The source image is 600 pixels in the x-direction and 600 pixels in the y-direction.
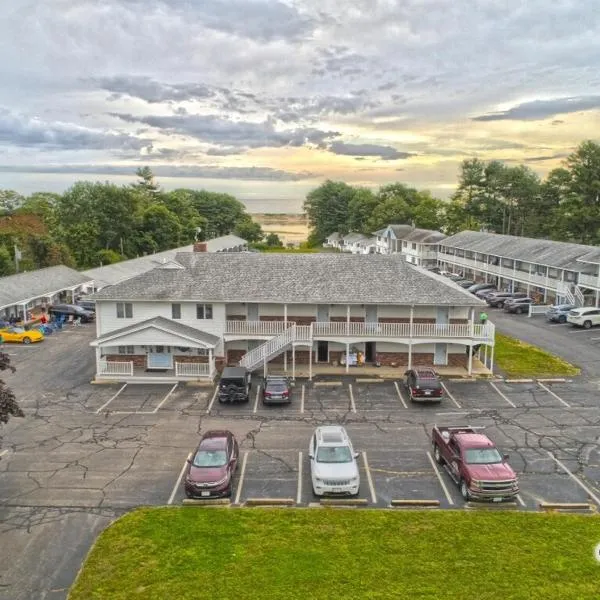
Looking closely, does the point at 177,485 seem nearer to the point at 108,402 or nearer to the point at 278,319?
the point at 108,402

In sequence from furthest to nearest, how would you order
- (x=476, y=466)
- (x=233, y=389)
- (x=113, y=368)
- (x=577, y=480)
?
1. (x=113, y=368)
2. (x=233, y=389)
3. (x=577, y=480)
4. (x=476, y=466)

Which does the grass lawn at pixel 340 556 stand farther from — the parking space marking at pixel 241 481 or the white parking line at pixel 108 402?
the white parking line at pixel 108 402

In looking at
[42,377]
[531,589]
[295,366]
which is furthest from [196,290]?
[531,589]

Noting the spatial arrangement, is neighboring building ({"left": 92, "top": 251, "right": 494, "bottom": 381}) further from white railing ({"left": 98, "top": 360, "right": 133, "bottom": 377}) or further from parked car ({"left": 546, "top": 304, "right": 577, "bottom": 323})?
parked car ({"left": 546, "top": 304, "right": 577, "bottom": 323})

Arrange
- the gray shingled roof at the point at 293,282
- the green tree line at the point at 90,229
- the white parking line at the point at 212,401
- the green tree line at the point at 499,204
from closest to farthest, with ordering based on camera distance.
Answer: the white parking line at the point at 212,401
the gray shingled roof at the point at 293,282
the green tree line at the point at 90,229
the green tree line at the point at 499,204

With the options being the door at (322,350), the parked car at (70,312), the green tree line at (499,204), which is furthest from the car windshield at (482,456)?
the green tree line at (499,204)

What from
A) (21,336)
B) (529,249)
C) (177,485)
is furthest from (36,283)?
(529,249)

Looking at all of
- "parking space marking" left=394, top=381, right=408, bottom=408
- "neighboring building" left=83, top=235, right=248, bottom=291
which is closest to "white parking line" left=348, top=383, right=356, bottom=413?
"parking space marking" left=394, top=381, right=408, bottom=408
